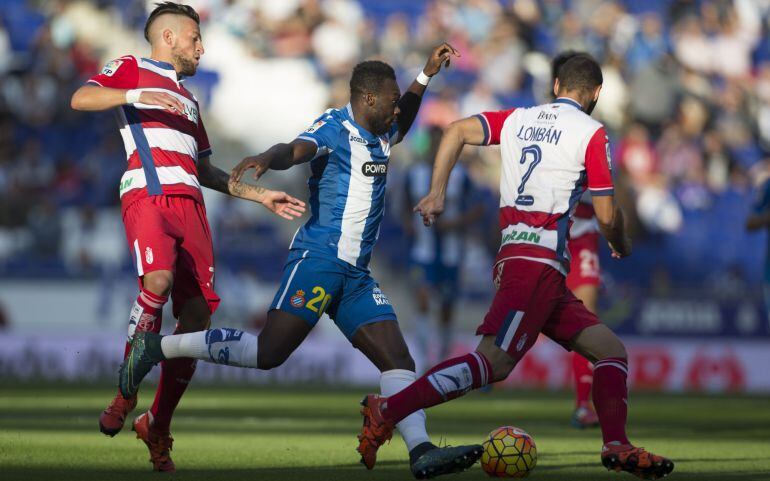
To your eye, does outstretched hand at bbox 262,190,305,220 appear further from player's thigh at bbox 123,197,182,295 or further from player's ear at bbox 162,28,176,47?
player's ear at bbox 162,28,176,47

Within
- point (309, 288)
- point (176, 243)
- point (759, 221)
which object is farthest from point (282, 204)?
point (759, 221)

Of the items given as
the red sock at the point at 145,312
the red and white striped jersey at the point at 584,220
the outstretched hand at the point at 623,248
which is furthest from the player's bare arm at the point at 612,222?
the red and white striped jersey at the point at 584,220

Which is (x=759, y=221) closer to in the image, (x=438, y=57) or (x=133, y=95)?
(x=438, y=57)

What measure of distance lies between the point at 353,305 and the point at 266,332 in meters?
0.49

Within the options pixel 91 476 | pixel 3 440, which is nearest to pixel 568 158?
pixel 91 476

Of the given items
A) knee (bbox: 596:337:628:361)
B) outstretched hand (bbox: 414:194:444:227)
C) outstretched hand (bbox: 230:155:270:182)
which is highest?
outstretched hand (bbox: 230:155:270:182)

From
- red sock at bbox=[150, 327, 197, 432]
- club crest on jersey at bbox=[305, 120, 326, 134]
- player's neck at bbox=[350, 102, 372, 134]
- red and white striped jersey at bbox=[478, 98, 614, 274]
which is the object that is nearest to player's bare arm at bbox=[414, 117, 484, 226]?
red and white striped jersey at bbox=[478, 98, 614, 274]

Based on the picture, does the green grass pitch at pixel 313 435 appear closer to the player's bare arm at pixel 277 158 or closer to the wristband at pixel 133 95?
the player's bare arm at pixel 277 158

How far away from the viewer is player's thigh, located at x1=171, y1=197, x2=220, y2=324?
7172 millimetres

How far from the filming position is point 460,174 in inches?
611

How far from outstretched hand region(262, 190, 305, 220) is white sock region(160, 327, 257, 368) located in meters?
0.69

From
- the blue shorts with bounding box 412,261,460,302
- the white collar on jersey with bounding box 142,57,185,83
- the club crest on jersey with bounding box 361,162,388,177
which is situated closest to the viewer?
the club crest on jersey with bounding box 361,162,388,177

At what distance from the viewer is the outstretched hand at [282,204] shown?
6512 millimetres

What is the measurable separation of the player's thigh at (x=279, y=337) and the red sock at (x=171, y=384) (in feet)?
2.18
